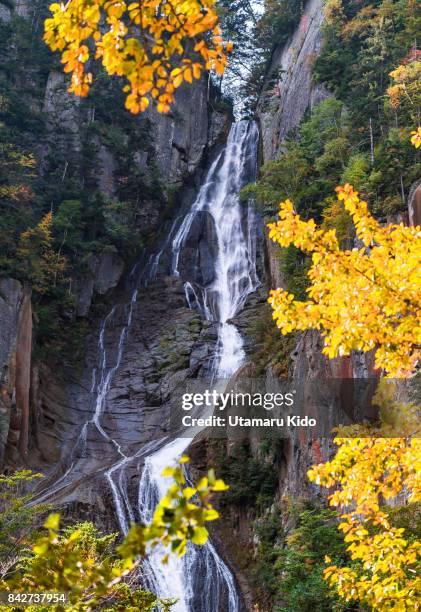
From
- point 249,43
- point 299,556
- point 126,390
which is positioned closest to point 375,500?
point 299,556

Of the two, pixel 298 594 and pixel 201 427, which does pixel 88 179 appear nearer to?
pixel 201 427

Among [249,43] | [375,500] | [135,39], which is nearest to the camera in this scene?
[135,39]

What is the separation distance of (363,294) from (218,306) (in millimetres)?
26125

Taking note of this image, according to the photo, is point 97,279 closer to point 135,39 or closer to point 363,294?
point 363,294

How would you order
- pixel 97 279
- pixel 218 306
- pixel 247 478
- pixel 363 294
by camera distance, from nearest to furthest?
Result: pixel 363 294 < pixel 247 478 < pixel 218 306 < pixel 97 279

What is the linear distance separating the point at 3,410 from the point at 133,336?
34.9 ft

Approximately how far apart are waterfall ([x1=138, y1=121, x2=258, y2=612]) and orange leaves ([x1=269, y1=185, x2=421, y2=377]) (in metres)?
12.2

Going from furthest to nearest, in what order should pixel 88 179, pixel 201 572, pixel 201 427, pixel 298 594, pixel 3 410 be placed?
pixel 88 179, pixel 201 427, pixel 3 410, pixel 201 572, pixel 298 594

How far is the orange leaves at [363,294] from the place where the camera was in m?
4.59

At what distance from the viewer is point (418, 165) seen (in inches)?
690

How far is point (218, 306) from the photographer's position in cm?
3072

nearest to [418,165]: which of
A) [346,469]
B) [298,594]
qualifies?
[298,594]

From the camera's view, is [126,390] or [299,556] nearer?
[299,556]

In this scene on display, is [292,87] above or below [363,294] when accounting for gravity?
above
